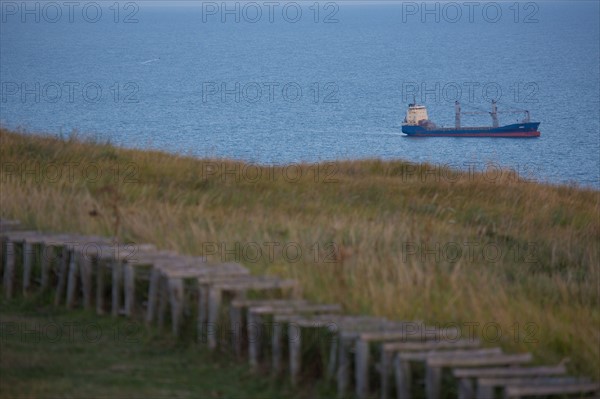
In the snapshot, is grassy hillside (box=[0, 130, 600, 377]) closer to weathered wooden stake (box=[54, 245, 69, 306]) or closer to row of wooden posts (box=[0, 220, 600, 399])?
row of wooden posts (box=[0, 220, 600, 399])

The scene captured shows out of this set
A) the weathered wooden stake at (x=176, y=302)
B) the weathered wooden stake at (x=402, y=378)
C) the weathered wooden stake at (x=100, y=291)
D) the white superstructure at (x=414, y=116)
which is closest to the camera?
the weathered wooden stake at (x=402, y=378)

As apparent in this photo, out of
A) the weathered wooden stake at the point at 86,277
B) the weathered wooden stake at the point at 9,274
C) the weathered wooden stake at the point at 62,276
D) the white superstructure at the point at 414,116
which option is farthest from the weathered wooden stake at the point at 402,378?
the white superstructure at the point at 414,116

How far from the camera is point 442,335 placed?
7.78 metres

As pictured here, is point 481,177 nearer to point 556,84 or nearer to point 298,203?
point 298,203

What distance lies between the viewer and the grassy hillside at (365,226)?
895 centimetres

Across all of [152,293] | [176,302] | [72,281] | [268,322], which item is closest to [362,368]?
[268,322]

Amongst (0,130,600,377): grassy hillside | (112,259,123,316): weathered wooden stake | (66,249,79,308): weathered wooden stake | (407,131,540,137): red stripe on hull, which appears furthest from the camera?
(407,131,540,137): red stripe on hull

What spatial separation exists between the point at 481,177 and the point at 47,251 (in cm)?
1248

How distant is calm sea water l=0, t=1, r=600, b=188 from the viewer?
201 ft

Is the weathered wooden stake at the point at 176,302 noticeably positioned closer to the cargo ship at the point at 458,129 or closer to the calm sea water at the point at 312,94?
the calm sea water at the point at 312,94

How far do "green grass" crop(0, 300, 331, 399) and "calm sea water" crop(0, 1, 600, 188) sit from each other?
17013mm

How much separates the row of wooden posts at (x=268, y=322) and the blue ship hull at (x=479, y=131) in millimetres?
57593

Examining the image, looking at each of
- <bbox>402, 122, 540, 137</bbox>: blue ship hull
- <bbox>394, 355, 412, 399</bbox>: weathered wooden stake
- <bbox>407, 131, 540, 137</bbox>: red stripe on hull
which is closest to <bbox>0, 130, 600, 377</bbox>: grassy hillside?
<bbox>394, 355, 412, 399</bbox>: weathered wooden stake

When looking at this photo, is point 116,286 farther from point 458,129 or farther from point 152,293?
point 458,129
